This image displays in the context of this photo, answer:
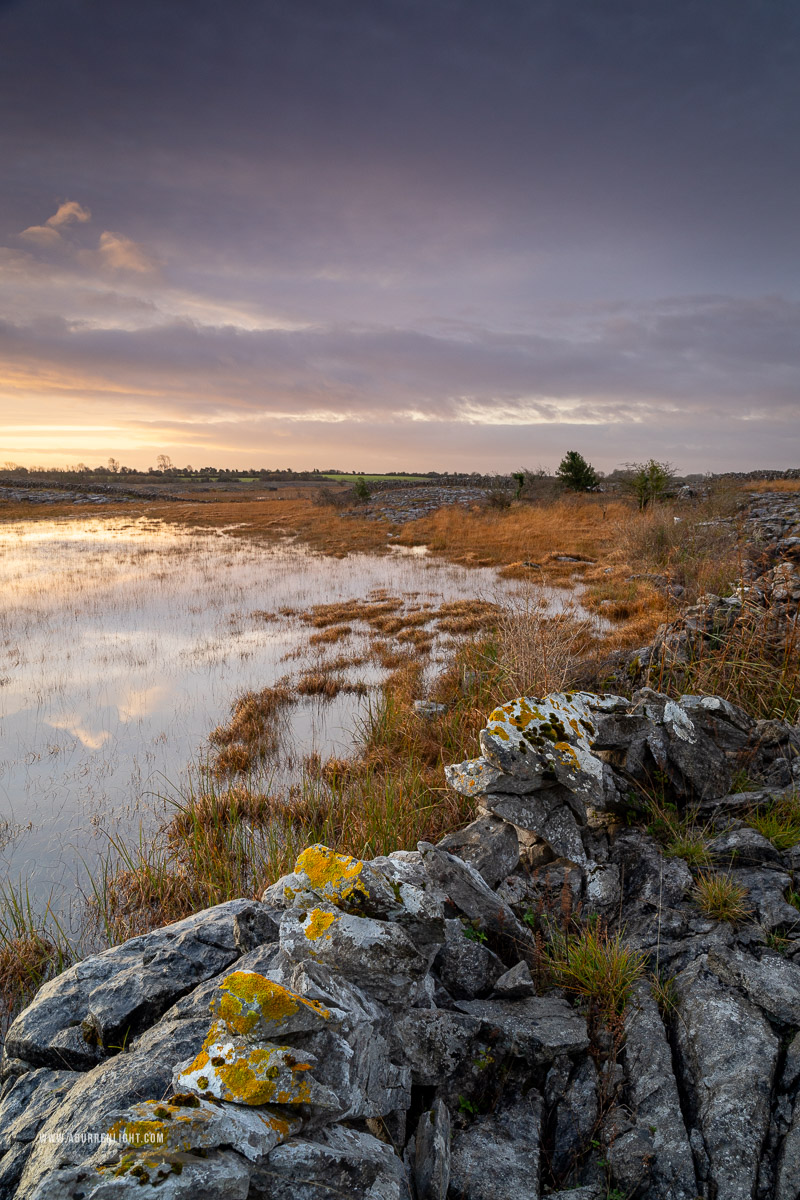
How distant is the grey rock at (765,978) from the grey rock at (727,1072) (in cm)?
7

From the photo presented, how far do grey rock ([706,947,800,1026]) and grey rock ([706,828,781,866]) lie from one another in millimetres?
1033

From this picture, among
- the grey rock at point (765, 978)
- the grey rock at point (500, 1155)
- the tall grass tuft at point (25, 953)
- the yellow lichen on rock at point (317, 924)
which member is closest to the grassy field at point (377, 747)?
the tall grass tuft at point (25, 953)

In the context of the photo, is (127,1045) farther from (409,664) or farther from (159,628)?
(159,628)

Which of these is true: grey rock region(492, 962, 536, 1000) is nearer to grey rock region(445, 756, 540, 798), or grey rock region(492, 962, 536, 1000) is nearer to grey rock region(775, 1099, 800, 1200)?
grey rock region(775, 1099, 800, 1200)

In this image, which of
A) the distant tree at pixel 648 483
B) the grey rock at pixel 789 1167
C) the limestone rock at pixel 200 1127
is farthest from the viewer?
the distant tree at pixel 648 483

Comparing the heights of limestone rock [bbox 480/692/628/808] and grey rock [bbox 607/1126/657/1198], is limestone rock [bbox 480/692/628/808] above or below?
above

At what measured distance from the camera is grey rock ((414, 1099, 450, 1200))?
6.92 ft

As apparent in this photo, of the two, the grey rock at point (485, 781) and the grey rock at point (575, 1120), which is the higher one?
the grey rock at point (485, 781)

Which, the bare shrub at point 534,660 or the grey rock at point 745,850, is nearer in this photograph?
the grey rock at point 745,850

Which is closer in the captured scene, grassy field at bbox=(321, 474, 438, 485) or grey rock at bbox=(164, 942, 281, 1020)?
grey rock at bbox=(164, 942, 281, 1020)

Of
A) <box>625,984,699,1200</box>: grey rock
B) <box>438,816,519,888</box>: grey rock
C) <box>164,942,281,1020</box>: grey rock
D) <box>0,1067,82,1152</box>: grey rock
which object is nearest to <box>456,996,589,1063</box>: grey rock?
<box>625,984,699,1200</box>: grey rock

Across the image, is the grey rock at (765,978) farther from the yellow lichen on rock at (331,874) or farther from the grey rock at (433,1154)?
the yellow lichen on rock at (331,874)

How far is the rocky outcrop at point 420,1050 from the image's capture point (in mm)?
1926

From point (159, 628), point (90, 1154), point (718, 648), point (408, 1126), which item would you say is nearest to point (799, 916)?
point (408, 1126)
